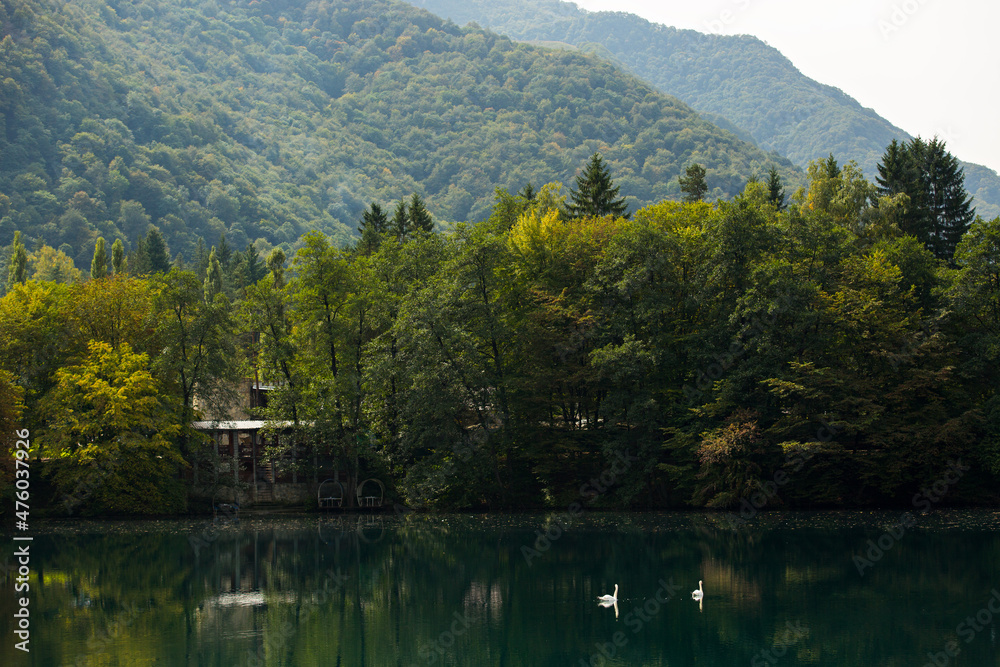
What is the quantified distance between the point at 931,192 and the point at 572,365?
29.7m

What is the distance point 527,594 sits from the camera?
27.8 metres

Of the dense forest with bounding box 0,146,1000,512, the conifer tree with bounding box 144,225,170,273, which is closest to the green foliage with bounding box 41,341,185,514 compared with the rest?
the dense forest with bounding box 0,146,1000,512

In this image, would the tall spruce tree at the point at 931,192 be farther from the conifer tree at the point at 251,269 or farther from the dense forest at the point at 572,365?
the conifer tree at the point at 251,269

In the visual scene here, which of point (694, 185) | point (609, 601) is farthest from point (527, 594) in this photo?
point (694, 185)

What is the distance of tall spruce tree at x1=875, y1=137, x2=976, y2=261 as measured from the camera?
61.1m

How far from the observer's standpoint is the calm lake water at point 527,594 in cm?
2130

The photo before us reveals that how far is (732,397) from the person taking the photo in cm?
4703

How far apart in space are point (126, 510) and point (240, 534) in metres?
9.56

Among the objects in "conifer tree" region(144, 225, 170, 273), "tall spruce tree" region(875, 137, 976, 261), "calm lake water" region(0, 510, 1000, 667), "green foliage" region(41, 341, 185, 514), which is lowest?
"calm lake water" region(0, 510, 1000, 667)

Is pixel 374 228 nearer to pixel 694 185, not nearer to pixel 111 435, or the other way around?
pixel 694 185

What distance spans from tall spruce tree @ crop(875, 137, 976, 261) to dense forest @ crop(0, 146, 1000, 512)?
4.98m

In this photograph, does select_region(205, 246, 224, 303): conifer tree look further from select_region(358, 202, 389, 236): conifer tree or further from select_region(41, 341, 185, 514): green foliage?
select_region(41, 341, 185, 514): green foliage

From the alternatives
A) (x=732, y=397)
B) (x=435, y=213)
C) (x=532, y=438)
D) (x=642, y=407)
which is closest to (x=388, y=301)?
(x=532, y=438)

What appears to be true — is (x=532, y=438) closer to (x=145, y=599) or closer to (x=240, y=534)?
(x=240, y=534)
